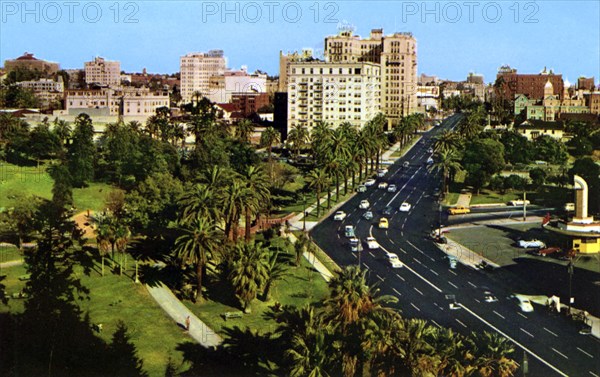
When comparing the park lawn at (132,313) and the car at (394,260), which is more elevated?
the car at (394,260)

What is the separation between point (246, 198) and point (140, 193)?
25.0 metres

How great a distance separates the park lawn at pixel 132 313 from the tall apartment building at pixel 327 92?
120949mm

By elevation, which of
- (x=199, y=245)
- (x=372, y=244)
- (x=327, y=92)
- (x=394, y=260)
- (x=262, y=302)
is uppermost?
(x=327, y=92)

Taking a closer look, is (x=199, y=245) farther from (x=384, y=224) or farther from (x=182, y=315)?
(x=384, y=224)

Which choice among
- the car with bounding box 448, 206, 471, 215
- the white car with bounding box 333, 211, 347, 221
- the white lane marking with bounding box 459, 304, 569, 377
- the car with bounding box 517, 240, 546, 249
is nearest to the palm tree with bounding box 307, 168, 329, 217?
the white car with bounding box 333, 211, 347, 221

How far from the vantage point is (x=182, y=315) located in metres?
65.4

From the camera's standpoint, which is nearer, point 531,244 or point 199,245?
point 199,245

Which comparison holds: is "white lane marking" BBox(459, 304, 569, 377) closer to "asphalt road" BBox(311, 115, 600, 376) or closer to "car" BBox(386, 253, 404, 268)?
"asphalt road" BBox(311, 115, 600, 376)

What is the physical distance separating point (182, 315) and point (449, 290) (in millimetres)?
25795

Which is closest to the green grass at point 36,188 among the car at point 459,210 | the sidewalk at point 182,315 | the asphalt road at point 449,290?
the asphalt road at point 449,290

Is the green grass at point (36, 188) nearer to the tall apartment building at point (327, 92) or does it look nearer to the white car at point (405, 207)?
the white car at point (405, 207)

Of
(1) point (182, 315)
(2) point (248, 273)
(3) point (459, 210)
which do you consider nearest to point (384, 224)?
(3) point (459, 210)

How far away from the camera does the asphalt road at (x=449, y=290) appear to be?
56.9 meters

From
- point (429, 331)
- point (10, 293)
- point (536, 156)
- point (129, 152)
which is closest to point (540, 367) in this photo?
point (429, 331)
